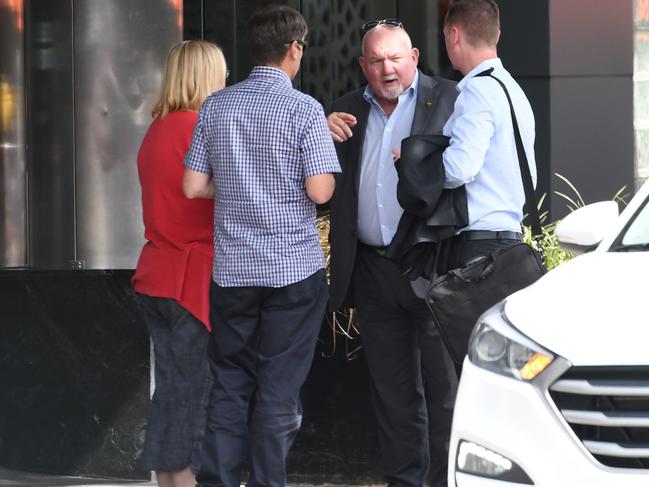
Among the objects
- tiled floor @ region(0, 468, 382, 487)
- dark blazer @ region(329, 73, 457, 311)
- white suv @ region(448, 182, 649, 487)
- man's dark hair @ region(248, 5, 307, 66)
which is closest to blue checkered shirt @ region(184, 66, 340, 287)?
man's dark hair @ region(248, 5, 307, 66)

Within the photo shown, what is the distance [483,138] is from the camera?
546 centimetres

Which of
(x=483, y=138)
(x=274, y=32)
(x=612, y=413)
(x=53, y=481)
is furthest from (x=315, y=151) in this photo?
(x=53, y=481)

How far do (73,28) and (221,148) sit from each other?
5.86 m

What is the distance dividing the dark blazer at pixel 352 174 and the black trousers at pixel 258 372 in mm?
410

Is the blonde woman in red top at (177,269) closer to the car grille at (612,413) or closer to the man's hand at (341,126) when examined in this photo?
the man's hand at (341,126)

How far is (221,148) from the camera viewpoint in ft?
18.3

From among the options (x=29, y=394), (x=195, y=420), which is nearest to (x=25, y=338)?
(x=29, y=394)

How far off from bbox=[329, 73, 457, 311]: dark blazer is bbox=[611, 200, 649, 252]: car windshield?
119cm

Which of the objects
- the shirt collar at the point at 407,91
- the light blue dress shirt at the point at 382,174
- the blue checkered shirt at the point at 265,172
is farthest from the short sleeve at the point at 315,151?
the shirt collar at the point at 407,91

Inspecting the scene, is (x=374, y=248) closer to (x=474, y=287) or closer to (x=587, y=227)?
(x=474, y=287)

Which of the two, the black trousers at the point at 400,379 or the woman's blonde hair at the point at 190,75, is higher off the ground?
the woman's blonde hair at the point at 190,75

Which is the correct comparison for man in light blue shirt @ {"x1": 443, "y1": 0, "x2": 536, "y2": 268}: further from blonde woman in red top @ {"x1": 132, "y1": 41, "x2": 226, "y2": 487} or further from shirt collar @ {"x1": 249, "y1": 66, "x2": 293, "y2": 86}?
blonde woman in red top @ {"x1": 132, "y1": 41, "x2": 226, "y2": 487}

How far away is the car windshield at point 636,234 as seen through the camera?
485 centimetres

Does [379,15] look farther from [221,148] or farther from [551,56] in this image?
[221,148]
